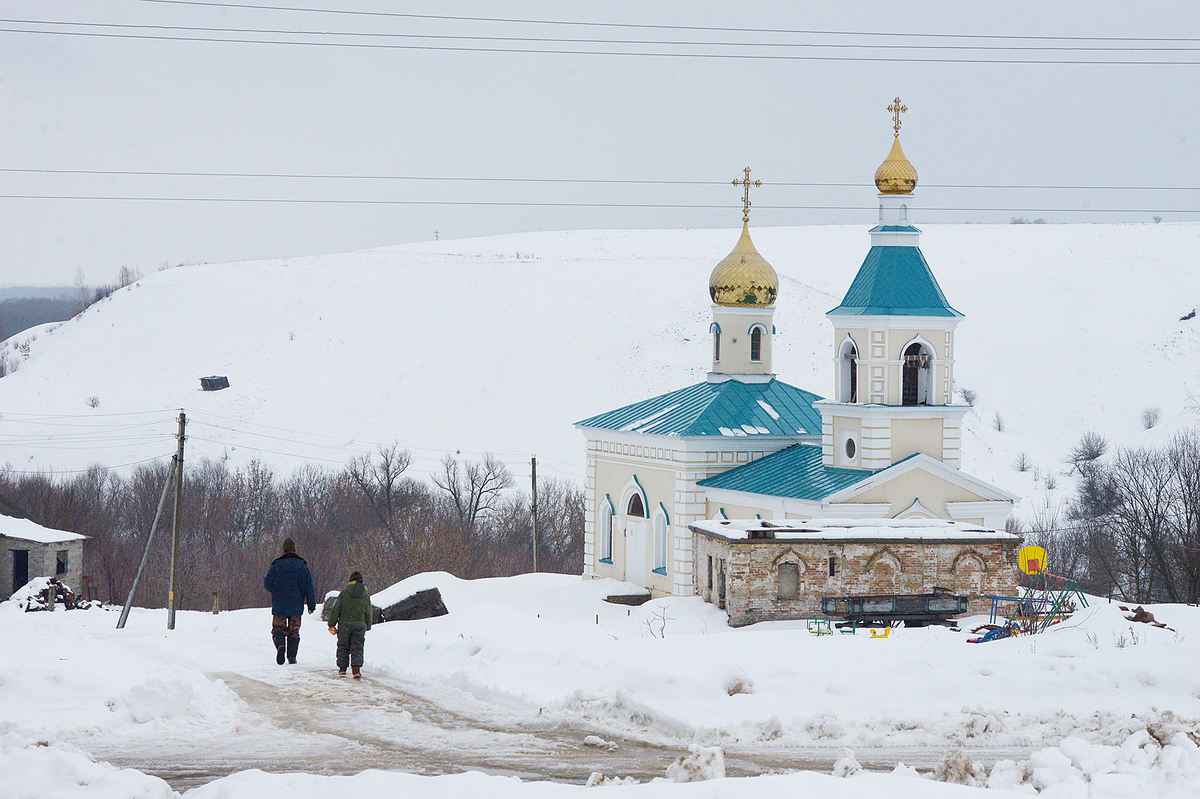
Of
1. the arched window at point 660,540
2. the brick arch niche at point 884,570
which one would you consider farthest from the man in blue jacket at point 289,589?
the arched window at point 660,540

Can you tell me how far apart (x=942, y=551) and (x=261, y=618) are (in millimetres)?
12265

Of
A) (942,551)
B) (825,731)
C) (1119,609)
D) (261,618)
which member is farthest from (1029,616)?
(261,618)

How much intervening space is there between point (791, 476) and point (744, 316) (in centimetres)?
596

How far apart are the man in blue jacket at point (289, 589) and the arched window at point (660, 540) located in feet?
41.8

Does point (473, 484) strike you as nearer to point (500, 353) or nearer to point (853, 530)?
point (500, 353)

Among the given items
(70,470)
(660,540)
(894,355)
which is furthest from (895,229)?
(70,470)

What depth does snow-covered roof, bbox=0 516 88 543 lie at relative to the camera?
3894cm

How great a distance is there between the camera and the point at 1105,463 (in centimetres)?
6694

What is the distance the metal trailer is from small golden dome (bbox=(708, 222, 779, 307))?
1129 centimetres

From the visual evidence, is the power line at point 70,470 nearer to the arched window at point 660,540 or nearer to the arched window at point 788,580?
the arched window at point 660,540

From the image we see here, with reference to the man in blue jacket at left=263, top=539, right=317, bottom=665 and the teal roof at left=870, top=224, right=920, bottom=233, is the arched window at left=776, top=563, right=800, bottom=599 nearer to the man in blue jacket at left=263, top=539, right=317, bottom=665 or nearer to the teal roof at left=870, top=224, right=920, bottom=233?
the teal roof at left=870, top=224, right=920, bottom=233

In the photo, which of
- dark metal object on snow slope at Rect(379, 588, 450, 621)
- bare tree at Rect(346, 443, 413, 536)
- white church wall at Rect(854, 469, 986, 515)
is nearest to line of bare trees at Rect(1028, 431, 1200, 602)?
white church wall at Rect(854, 469, 986, 515)

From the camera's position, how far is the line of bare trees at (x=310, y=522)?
4656 centimetres

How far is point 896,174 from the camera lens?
2539 cm
